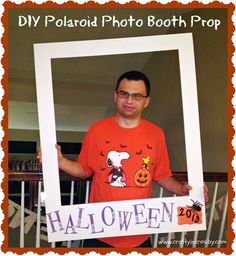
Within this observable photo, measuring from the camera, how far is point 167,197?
1057 mm

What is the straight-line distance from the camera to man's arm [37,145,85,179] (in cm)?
102

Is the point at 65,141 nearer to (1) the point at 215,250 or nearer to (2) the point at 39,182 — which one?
(2) the point at 39,182

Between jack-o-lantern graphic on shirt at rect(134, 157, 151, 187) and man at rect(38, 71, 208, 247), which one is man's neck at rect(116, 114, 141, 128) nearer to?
man at rect(38, 71, 208, 247)

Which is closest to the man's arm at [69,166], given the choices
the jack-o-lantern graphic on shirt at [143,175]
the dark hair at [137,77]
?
the jack-o-lantern graphic on shirt at [143,175]

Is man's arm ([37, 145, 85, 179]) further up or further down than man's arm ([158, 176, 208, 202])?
further up

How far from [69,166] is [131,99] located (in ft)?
0.91

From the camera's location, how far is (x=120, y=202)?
104 centimetres

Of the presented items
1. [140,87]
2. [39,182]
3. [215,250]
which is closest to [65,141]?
[39,182]

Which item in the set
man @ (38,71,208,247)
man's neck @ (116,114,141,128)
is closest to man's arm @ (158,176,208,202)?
man @ (38,71,208,247)

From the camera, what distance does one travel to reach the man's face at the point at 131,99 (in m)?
1.04

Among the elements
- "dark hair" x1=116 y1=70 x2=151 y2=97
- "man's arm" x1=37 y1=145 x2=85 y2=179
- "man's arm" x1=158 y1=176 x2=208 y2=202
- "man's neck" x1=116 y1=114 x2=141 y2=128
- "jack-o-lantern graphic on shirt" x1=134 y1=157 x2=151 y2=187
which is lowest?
"man's arm" x1=158 y1=176 x2=208 y2=202

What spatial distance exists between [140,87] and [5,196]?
53 centimetres

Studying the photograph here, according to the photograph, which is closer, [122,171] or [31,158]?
[122,171]

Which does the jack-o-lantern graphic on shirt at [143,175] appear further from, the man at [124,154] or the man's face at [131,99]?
the man's face at [131,99]
